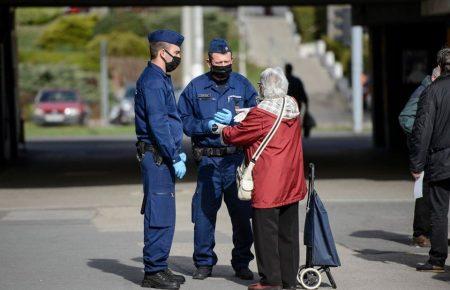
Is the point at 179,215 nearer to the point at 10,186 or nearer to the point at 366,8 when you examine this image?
the point at 10,186

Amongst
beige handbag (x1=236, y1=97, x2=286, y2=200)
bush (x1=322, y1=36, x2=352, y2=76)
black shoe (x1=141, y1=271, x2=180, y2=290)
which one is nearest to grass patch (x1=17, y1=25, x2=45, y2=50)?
bush (x1=322, y1=36, x2=352, y2=76)

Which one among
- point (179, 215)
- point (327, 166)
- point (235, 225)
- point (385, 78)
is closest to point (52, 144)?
point (385, 78)

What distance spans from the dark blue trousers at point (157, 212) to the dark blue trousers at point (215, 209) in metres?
0.55

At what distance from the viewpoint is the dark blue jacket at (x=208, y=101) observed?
10.6 m

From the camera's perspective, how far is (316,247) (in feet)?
32.7

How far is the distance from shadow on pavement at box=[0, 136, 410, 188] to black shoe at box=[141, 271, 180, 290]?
30.8 ft

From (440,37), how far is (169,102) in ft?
54.3

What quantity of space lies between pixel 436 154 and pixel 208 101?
1964mm

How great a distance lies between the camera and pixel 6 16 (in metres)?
24.3

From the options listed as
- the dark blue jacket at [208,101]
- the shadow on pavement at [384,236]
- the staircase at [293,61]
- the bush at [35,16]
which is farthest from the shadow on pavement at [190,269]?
the bush at [35,16]

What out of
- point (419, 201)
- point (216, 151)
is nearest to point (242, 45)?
point (419, 201)

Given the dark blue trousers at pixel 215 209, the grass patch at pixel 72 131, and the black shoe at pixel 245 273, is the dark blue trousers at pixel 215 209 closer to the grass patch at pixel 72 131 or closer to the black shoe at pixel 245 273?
the black shoe at pixel 245 273

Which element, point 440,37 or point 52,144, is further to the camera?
point 52,144

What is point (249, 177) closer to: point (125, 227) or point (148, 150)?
point (148, 150)
